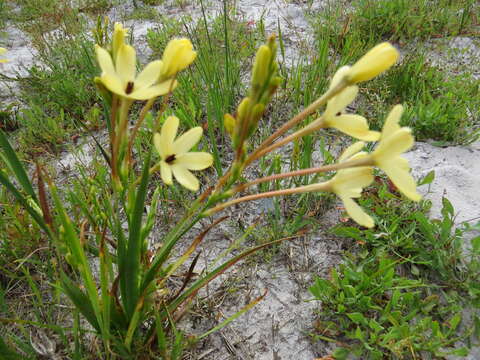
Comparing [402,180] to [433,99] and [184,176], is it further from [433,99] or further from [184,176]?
[433,99]

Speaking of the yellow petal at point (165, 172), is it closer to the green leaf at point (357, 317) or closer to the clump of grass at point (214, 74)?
the clump of grass at point (214, 74)

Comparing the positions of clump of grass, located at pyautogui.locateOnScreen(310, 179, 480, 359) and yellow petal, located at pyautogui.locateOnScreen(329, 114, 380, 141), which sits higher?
yellow petal, located at pyautogui.locateOnScreen(329, 114, 380, 141)

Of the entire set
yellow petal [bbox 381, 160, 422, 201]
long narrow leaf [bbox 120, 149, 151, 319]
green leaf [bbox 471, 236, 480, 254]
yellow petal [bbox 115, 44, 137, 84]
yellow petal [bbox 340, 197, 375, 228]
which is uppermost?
yellow petal [bbox 115, 44, 137, 84]

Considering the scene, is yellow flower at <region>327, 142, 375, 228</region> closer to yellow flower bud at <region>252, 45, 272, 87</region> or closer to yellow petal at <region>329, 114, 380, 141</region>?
yellow petal at <region>329, 114, 380, 141</region>

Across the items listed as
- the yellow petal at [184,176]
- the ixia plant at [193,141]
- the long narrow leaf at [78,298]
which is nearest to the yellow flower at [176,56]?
the ixia plant at [193,141]

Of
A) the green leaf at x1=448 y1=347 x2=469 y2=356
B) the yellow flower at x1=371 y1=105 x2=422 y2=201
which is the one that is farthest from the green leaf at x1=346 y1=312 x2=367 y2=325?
the yellow flower at x1=371 y1=105 x2=422 y2=201

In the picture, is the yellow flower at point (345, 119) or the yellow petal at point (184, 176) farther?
the yellow petal at point (184, 176)
